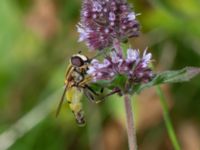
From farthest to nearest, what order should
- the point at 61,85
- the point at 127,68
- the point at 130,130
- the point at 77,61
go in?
the point at 61,85, the point at 77,61, the point at 127,68, the point at 130,130


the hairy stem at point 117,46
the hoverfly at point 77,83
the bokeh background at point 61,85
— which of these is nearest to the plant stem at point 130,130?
the hairy stem at point 117,46

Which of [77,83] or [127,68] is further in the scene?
[77,83]

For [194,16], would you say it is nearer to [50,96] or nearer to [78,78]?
[50,96]

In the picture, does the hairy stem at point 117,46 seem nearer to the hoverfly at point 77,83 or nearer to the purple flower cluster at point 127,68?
the purple flower cluster at point 127,68

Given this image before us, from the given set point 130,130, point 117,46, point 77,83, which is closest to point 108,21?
point 117,46

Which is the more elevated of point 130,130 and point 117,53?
point 117,53

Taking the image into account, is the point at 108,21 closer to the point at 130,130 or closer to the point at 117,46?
the point at 117,46

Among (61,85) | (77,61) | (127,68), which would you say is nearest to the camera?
(127,68)

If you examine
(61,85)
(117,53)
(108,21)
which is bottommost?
(61,85)
